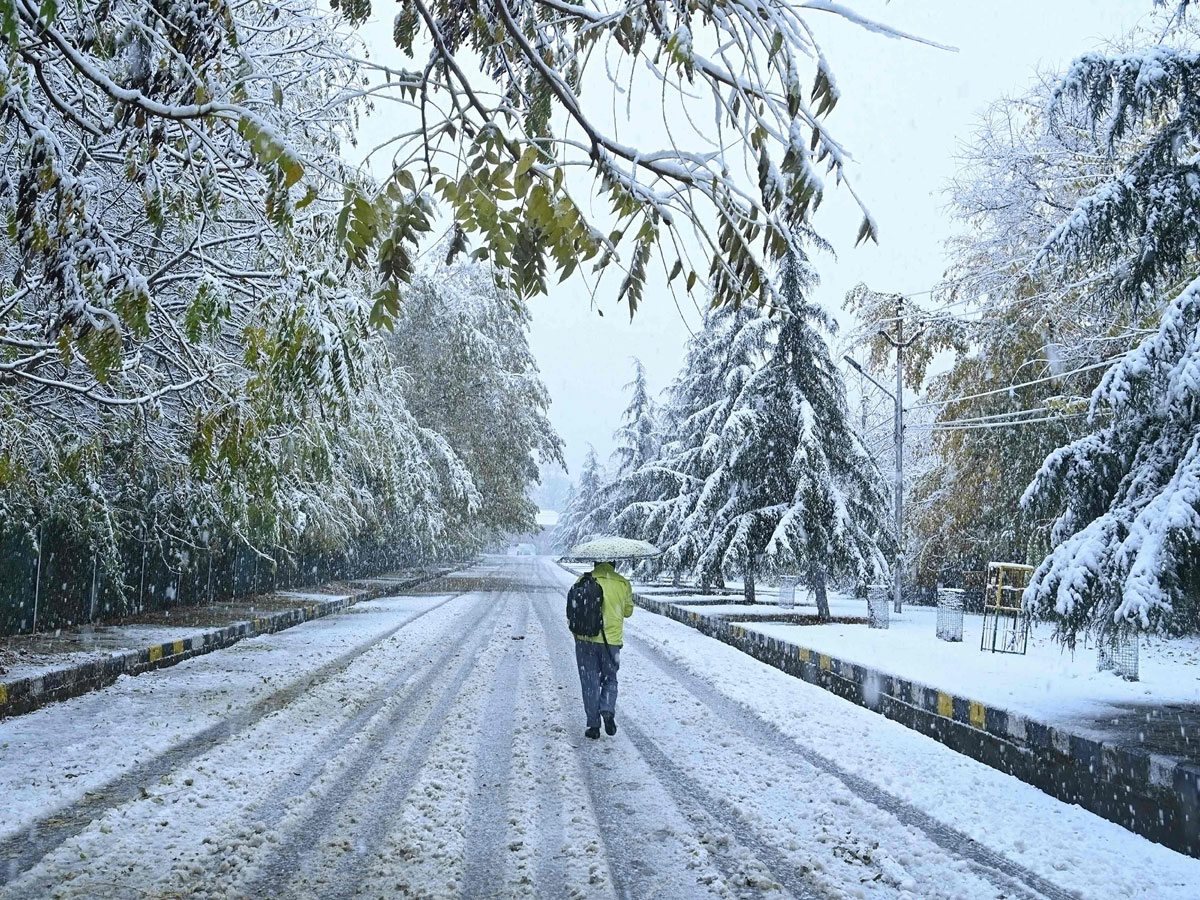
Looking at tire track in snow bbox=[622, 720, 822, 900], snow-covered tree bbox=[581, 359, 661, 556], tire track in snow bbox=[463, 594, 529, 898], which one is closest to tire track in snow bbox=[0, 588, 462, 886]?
tire track in snow bbox=[463, 594, 529, 898]

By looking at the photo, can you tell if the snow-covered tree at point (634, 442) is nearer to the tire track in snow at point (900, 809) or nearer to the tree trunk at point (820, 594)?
the tree trunk at point (820, 594)

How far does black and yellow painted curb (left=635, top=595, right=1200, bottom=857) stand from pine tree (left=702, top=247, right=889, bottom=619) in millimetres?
8477

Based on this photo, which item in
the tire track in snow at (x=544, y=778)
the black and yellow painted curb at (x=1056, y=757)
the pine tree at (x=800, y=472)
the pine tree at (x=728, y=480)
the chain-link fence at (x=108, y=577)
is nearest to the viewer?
the tire track in snow at (x=544, y=778)

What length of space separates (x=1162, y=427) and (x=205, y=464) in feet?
27.5

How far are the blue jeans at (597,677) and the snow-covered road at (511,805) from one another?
0.33 m

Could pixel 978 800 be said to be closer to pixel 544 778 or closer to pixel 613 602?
pixel 544 778

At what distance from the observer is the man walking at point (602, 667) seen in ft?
29.4

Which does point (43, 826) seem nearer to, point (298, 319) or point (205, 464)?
point (205, 464)

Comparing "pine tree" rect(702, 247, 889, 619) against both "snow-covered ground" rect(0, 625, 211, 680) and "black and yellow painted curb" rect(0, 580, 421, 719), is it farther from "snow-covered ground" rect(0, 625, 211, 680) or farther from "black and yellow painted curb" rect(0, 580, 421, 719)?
"snow-covered ground" rect(0, 625, 211, 680)

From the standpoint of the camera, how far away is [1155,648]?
59.5 ft

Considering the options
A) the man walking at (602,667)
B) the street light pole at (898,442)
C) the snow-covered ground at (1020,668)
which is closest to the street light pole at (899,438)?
the street light pole at (898,442)

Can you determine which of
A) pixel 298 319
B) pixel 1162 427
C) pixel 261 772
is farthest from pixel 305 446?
pixel 1162 427

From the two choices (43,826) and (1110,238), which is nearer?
(43,826)

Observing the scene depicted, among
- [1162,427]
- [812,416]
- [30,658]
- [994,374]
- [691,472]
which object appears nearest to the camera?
[1162,427]
